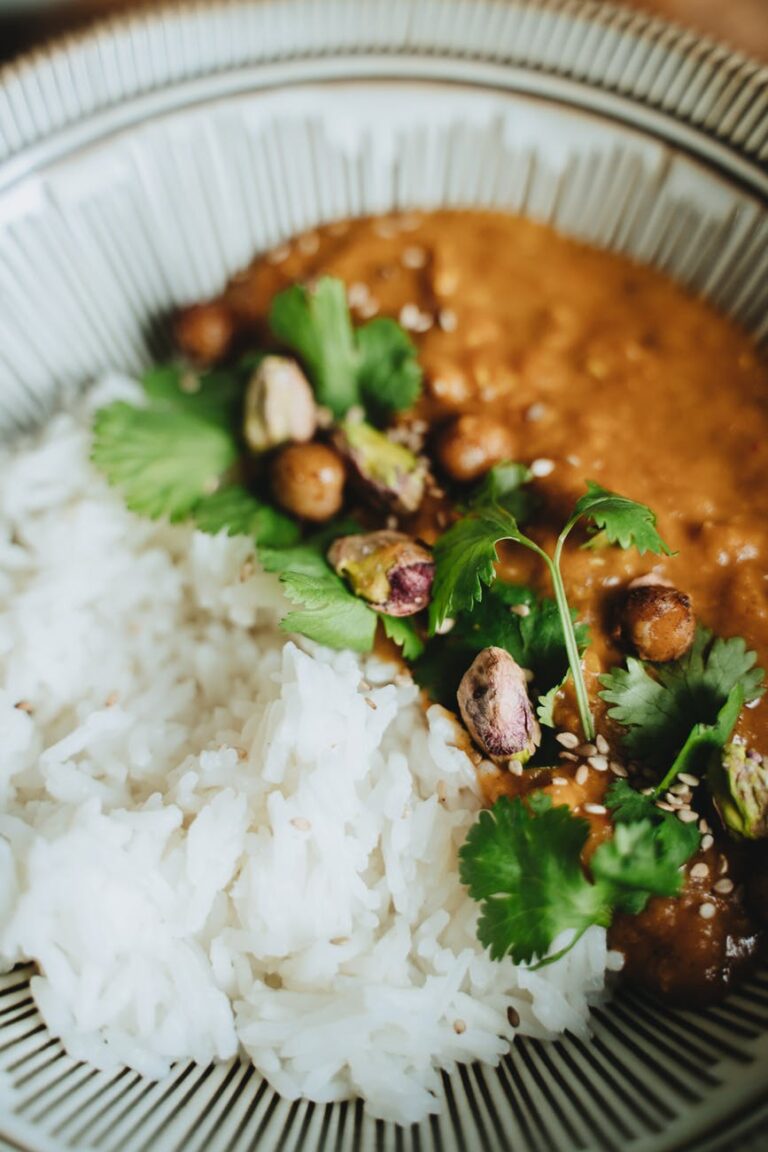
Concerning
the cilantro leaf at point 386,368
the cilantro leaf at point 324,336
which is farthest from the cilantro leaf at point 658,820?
the cilantro leaf at point 324,336

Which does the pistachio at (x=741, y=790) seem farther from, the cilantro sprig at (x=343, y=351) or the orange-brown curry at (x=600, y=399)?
the cilantro sprig at (x=343, y=351)

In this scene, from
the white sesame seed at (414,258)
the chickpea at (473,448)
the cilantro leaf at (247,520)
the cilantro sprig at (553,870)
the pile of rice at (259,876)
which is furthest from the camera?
the white sesame seed at (414,258)

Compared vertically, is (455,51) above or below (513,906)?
above

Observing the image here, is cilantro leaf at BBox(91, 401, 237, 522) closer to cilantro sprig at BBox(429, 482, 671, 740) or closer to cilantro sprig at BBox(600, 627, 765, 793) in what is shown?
cilantro sprig at BBox(429, 482, 671, 740)

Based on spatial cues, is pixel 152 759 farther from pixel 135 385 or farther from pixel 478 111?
pixel 478 111

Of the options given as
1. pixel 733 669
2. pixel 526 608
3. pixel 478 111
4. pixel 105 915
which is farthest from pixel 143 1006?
pixel 478 111

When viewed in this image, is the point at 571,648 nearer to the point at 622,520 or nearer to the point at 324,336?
the point at 622,520

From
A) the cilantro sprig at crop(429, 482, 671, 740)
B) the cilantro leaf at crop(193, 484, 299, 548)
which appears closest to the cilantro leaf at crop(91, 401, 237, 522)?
the cilantro leaf at crop(193, 484, 299, 548)
